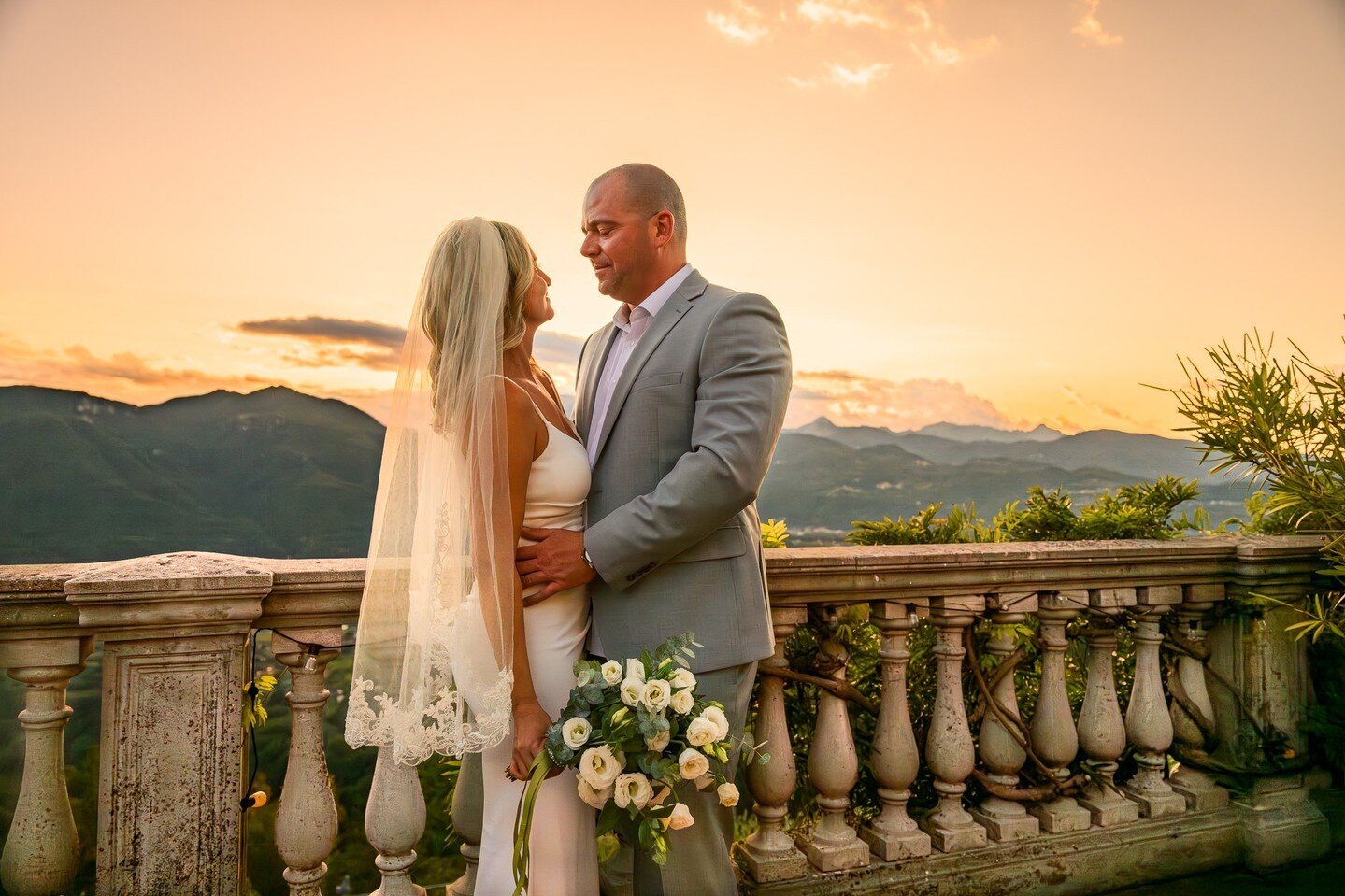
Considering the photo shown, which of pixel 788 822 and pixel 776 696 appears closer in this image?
pixel 776 696

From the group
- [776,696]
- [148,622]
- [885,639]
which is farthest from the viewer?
[885,639]

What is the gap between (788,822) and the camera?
2977 millimetres

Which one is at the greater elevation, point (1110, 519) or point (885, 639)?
point (1110, 519)

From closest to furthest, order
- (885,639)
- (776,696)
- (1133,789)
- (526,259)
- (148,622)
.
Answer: (148,622), (526,259), (776,696), (885,639), (1133,789)

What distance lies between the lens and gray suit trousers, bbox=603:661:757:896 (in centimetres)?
216

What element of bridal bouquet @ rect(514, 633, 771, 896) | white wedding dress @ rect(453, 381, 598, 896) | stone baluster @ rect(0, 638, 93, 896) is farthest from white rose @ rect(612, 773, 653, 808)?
stone baluster @ rect(0, 638, 93, 896)

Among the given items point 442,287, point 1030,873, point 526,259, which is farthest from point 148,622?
point 1030,873

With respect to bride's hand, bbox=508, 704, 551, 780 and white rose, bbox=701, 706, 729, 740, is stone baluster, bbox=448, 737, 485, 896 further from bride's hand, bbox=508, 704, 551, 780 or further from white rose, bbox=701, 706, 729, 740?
white rose, bbox=701, 706, 729, 740

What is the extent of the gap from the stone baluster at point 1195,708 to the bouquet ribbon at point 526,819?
110 inches

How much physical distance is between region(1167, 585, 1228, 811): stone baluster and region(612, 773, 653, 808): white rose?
261 centimetres

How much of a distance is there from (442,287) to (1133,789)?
127 inches

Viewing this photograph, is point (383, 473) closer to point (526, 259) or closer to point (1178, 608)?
point (526, 259)

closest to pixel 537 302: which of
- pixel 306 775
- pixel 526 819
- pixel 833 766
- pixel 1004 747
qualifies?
pixel 526 819

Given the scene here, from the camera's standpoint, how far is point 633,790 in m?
1.85
